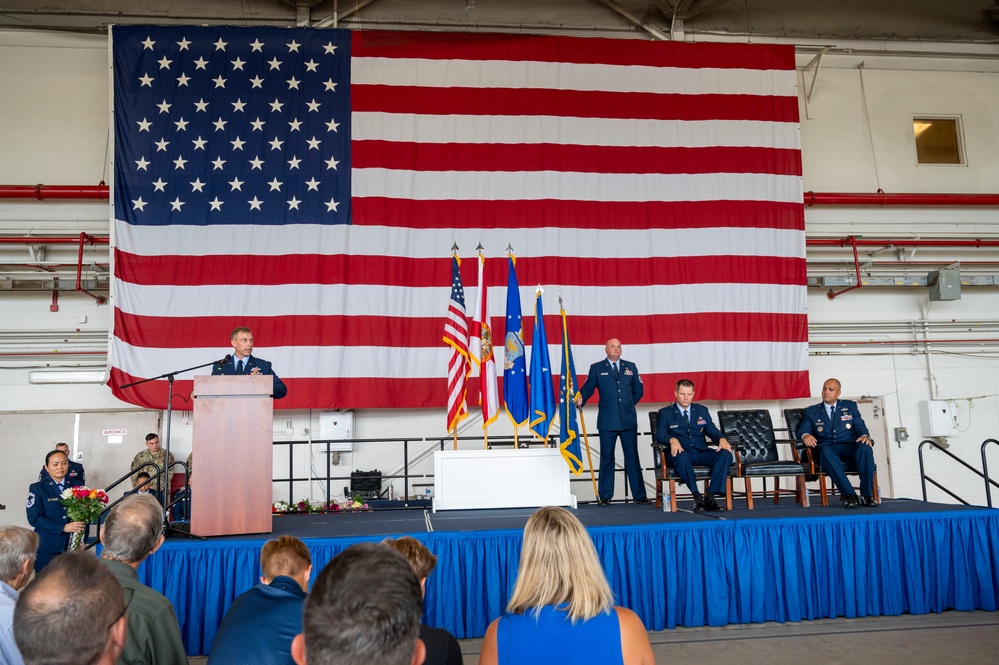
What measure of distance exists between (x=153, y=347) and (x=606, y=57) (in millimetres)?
6569

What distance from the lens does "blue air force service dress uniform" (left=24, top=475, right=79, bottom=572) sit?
20.6 feet

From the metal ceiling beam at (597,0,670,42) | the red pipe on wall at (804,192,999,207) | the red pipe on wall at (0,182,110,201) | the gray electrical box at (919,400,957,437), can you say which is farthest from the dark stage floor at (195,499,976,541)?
the metal ceiling beam at (597,0,670,42)

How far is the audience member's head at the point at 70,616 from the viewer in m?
1.24

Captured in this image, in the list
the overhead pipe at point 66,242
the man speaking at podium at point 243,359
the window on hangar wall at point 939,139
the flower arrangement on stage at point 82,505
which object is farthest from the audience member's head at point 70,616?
the window on hangar wall at point 939,139

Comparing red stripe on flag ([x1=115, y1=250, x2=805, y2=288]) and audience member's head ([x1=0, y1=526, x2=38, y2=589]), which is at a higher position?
red stripe on flag ([x1=115, y1=250, x2=805, y2=288])

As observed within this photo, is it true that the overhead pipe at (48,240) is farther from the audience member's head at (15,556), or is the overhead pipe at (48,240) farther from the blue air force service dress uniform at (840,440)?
the blue air force service dress uniform at (840,440)

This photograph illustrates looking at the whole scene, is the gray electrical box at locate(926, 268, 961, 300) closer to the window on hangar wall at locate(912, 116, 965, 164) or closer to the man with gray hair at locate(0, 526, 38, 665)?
the window on hangar wall at locate(912, 116, 965, 164)

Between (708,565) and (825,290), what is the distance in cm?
658

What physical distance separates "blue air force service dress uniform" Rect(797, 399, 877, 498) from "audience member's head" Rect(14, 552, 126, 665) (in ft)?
19.3

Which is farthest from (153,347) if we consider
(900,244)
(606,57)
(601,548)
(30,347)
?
(900,244)

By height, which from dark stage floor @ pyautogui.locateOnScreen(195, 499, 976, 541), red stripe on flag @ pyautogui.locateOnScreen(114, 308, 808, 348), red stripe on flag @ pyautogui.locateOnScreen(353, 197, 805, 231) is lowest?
dark stage floor @ pyautogui.locateOnScreen(195, 499, 976, 541)

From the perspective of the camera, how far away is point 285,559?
2.48 meters

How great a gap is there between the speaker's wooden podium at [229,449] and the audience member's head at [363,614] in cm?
373

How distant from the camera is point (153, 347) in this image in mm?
8422
